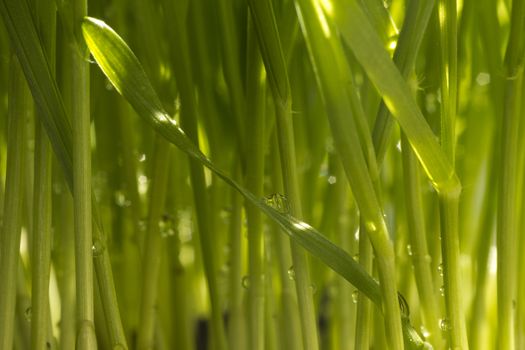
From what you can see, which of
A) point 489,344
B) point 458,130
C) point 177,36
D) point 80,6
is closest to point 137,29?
point 177,36

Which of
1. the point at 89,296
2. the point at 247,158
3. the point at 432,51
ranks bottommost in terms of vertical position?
the point at 89,296

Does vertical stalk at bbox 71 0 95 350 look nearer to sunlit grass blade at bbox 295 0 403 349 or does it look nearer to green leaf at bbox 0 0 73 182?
green leaf at bbox 0 0 73 182

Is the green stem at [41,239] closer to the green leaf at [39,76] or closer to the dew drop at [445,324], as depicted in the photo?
the green leaf at [39,76]

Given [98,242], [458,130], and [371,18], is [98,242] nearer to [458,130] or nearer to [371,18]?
[371,18]

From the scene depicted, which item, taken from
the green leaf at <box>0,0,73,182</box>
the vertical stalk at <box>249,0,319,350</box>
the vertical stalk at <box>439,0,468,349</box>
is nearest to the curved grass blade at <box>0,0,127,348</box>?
the green leaf at <box>0,0,73,182</box>

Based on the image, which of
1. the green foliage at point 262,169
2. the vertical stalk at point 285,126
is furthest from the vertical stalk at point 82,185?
the vertical stalk at point 285,126
